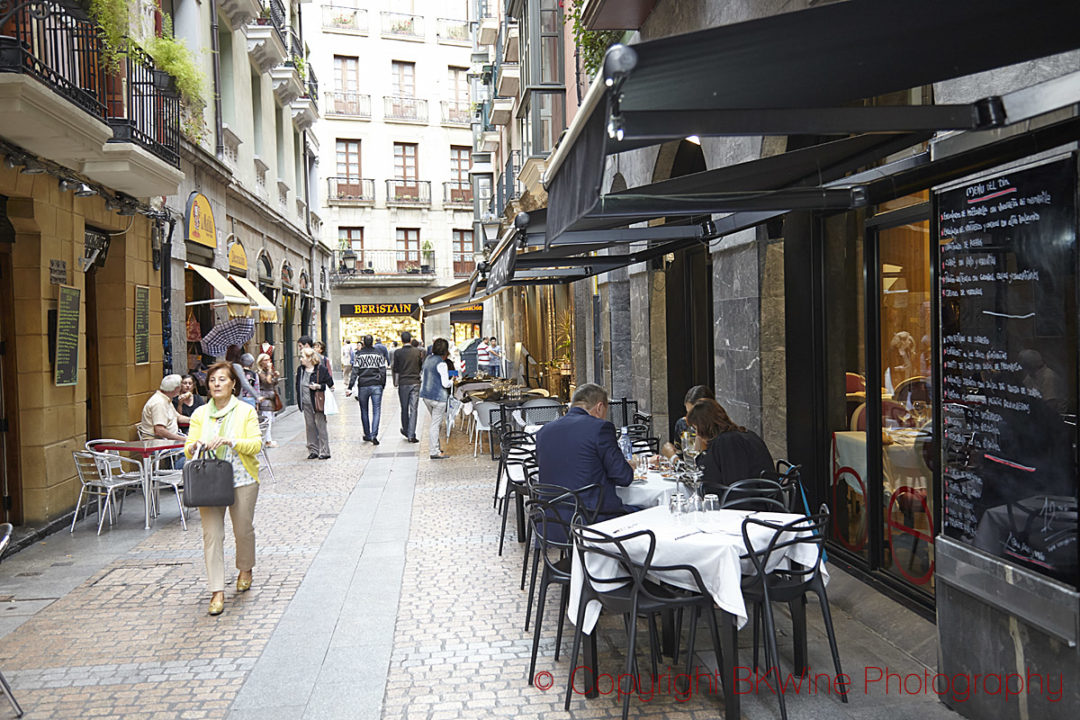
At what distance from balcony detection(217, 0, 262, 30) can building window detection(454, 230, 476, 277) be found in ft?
81.9

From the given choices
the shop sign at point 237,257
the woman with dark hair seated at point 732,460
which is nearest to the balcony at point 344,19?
the shop sign at point 237,257

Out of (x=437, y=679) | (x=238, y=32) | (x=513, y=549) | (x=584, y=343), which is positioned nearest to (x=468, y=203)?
(x=238, y=32)

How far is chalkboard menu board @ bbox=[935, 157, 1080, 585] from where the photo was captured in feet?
10.9

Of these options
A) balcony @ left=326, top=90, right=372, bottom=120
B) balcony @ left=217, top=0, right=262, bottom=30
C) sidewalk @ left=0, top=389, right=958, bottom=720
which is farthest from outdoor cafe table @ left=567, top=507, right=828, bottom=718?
balcony @ left=326, top=90, right=372, bottom=120

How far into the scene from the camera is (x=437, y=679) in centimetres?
465

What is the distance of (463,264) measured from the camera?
1676 inches

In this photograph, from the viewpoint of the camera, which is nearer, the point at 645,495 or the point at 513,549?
the point at 645,495

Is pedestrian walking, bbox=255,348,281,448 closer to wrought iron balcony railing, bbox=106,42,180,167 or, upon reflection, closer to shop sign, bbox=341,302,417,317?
wrought iron balcony railing, bbox=106,42,180,167

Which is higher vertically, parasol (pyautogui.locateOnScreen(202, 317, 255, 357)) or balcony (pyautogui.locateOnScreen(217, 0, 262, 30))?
balcony (pyautogui.locateOnScreen(217, 0, 262, 30))

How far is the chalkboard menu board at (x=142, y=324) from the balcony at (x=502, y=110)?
1709 cm

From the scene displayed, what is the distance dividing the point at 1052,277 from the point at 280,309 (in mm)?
21178

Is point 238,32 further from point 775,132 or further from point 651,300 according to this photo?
point 775,132

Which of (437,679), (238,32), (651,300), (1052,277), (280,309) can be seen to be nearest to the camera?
(1052,277)

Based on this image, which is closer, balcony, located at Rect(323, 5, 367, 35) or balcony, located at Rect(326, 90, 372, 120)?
balcony, located at Rect(323, 5, 367, 35)
